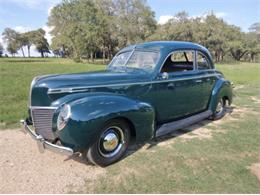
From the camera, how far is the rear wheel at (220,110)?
6.31 metres

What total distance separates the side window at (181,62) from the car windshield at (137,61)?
0.58 metres

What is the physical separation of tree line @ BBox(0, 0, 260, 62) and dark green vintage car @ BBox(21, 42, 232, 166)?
1330 inches

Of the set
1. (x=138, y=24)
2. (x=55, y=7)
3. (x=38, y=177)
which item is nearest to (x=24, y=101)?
(x=38, y=177)

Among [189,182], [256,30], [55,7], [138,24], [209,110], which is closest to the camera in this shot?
[189,182]

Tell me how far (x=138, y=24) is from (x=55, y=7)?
16.0m

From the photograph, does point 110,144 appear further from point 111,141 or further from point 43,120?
point 43,120

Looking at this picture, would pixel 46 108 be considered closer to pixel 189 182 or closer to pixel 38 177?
pixel 38 177

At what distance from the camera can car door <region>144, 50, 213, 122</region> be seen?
4.64 meters

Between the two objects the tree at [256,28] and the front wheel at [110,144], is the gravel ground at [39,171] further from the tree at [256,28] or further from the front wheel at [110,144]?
the tree at [256,28]

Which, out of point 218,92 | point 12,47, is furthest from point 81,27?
point 12,47

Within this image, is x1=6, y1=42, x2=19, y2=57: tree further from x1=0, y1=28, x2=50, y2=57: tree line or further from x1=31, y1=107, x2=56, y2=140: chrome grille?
x1=31, y1=107, x2=56, y2=140: chrome grille

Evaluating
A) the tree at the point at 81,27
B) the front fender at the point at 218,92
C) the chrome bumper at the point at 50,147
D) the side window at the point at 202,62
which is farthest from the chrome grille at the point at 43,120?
the tree at the point at 81,27

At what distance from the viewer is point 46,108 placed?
3.70 meters

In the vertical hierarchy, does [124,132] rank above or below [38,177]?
above
